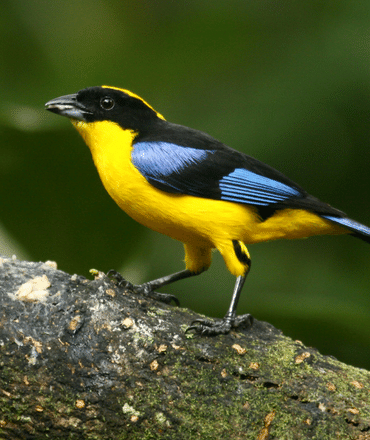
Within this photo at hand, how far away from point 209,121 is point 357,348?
2.25m

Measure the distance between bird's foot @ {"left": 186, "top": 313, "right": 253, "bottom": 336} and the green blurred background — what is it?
48.0 inches

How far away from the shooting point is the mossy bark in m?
2.39

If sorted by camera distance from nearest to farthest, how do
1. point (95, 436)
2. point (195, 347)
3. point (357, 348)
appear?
1. point (95, 436)
2. point (195, 347)
3. point (357, 348)

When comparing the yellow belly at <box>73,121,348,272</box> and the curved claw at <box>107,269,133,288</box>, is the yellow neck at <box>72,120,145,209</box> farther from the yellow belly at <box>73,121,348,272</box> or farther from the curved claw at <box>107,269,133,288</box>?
the curved claw at <box>107,269,133,288</box>

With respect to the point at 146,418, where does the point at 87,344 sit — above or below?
above

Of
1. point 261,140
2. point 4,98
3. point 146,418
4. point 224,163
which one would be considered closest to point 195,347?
point 146,418

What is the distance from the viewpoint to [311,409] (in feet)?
8.38

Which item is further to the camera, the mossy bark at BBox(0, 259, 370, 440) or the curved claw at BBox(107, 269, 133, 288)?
the curved claw at BBox(107, 269, 133, 288)

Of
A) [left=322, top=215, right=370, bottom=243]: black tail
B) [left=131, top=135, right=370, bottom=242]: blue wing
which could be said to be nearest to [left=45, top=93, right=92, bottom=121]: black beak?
[left=131, top=135, right=370, bottom=242]: blue wing

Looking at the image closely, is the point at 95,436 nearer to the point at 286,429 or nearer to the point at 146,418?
the point at 146,418

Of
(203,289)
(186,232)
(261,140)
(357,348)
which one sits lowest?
(357,348)

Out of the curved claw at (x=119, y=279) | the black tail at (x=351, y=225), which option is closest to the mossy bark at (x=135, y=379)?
the curved claw at (x=119, y=279)

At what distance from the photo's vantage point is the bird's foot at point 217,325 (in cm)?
279

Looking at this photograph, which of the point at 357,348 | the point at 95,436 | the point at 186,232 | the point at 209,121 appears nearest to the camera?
the point at 95,436
